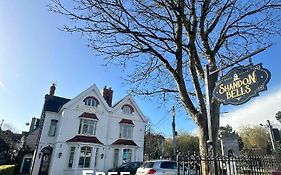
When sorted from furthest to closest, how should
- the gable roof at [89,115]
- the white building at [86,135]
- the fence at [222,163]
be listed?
1. the gable roof at [89,115]
2. the white building at [86,135]
3. the fence at [222,163]

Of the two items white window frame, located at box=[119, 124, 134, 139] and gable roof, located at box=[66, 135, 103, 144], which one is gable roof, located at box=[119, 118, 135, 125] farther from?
gable roof, located at box=[66, 135, 103, 144]

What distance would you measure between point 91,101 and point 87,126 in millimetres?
3291

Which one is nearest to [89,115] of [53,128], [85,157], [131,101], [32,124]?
[53,128]

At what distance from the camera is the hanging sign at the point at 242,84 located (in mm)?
5445

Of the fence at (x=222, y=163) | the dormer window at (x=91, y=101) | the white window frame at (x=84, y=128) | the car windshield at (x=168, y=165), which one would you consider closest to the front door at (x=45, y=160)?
the white window frame at (x=84, y=128)

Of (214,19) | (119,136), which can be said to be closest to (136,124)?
(119,136)

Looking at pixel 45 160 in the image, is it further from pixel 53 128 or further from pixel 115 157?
pixel 115 157

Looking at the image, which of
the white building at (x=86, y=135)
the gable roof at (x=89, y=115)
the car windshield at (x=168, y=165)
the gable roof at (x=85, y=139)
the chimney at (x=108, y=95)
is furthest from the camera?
the chimney at (x=108, y=95)

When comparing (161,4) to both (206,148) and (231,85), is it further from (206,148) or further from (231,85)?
(206,148)

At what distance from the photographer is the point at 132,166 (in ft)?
72.2

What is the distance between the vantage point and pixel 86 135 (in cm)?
2694

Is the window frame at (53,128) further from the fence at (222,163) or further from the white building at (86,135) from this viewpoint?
the fence at (222,163)

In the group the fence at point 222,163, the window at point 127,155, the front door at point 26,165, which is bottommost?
the front door at point 26,165

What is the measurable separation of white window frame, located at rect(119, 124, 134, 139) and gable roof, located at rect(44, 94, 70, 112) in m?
8.60
